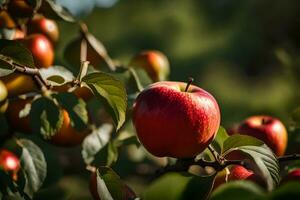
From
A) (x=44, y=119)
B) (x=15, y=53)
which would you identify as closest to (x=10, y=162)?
(x=44, y=119)

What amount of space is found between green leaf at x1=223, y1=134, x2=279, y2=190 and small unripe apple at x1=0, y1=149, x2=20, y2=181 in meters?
0.39

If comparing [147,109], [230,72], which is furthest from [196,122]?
[230,72]

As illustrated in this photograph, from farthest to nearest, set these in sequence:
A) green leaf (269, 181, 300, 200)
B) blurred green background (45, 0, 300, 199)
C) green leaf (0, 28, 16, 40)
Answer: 1. blurred green background (45, 0, 300, 199)
2. green leaf (0, 28, 16, 40)
3. green leaf (269, 181, 300, 200)

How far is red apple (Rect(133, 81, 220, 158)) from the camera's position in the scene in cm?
78

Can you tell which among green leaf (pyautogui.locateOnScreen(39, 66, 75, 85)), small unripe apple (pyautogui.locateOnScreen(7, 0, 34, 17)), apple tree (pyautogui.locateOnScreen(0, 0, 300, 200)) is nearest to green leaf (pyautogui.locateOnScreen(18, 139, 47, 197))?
apple tree (pyautogui.locateOnScreen(0, 0, 300, 200))

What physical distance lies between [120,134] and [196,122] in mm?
327

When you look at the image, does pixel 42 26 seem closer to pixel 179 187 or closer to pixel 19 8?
pixel 19 8

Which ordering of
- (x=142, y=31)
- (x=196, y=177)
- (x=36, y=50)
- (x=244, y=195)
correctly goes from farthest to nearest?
(x=142, y=31), (x=36, y=50), (x=196, y=177), (x=244, y=195)

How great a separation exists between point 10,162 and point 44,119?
0.17 metres

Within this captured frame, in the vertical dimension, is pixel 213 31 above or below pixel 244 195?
below

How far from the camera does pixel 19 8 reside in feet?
3.28

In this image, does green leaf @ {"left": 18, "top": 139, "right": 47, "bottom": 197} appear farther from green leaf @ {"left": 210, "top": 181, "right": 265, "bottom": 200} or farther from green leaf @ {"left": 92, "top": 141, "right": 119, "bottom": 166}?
green leaf @ {"left": 210, "top": 181, "right": 265, "bottom": 200}

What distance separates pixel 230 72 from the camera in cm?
814

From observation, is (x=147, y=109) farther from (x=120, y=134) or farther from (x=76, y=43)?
(x=76, y=43)
